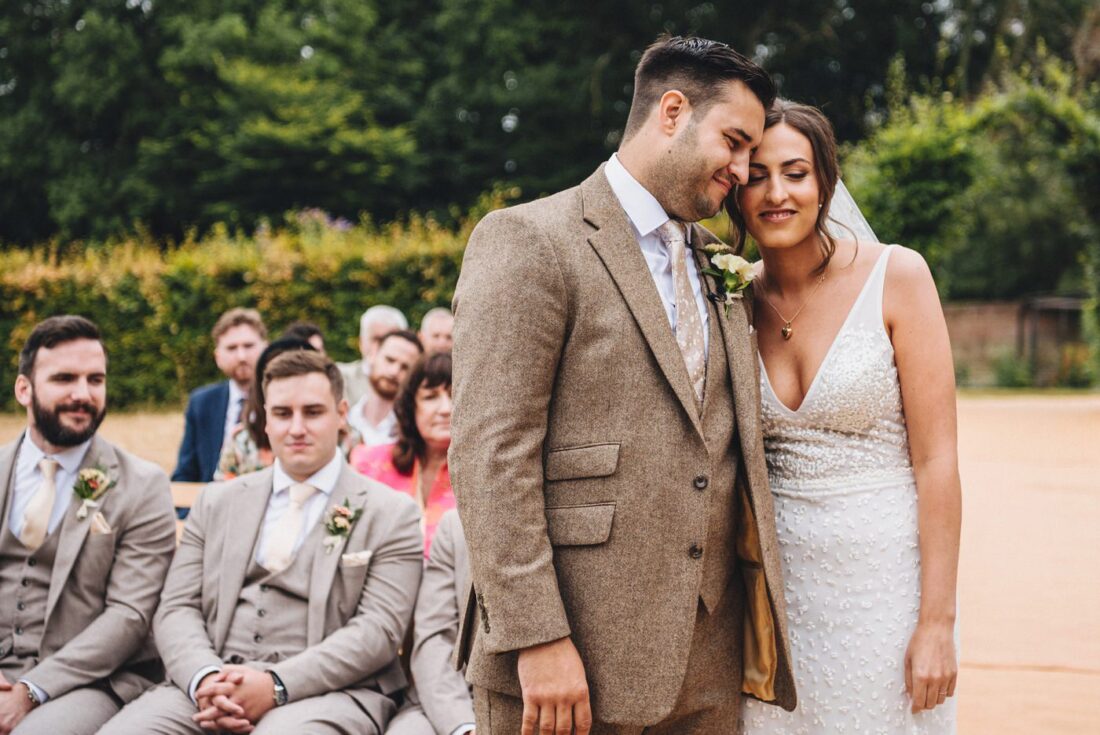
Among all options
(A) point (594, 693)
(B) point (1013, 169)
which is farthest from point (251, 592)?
(B) point (1013, 169)

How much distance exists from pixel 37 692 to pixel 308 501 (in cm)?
106

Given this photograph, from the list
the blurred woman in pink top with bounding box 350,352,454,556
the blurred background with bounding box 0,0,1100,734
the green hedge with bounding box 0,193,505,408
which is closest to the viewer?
the blurred woman in pink top with bounding box 350,352,454,556

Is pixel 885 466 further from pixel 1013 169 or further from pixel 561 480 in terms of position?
pixel 1013 169

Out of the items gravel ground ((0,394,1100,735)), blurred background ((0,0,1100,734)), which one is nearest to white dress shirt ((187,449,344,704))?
gravel ground ((0,394,1100,735))

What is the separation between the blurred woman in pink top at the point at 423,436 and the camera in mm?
4547

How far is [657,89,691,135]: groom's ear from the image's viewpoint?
2.10 metres

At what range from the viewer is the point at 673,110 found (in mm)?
2109

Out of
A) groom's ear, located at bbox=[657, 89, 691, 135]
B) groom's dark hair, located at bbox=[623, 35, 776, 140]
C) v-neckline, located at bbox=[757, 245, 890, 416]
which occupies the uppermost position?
groom's dark hair, located at bbox=[623, 35, 776, 140]

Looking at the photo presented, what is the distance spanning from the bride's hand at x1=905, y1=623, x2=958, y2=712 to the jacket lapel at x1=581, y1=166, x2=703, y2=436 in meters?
0.90

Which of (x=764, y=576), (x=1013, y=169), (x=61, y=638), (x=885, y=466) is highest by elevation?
(x=1013, y=169)

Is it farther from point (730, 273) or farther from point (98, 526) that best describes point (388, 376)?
point (730, 273)

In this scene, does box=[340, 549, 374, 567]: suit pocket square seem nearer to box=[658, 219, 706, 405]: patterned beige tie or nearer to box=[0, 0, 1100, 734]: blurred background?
box=[658, 219, 706, 405]: patterned beige tie

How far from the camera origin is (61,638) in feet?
11.3

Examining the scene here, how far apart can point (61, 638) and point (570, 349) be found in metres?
2.45
